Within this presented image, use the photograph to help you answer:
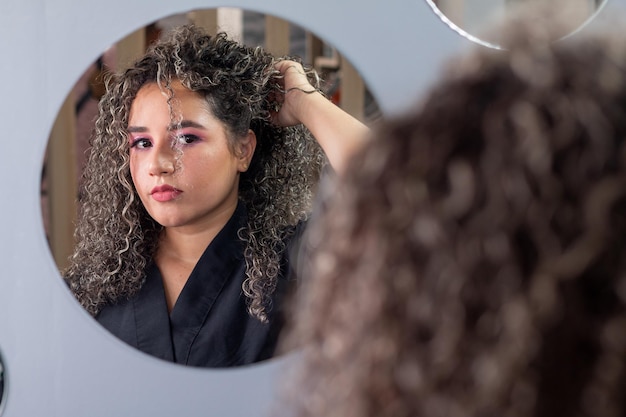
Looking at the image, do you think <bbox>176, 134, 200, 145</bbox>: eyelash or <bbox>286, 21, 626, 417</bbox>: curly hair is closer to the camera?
<bbox>286, 21, 626, 417</bbox>: curly hair

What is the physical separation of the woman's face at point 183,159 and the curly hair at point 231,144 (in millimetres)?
12

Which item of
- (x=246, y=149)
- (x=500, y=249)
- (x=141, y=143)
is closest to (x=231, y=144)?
(x=246, y=149)

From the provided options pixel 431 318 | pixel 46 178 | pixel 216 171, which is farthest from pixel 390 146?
pixel 46 178

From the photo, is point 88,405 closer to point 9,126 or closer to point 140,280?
point 140,280

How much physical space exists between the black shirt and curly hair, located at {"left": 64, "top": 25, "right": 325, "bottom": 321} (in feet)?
0.05

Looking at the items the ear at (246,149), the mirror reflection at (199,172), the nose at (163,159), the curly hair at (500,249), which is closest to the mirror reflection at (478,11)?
the mirror reflection at (199,172)

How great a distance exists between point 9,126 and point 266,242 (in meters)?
0.41

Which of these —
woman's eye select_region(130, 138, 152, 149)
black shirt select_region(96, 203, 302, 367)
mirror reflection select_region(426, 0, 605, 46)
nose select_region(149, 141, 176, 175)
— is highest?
mirror reflection select_region(426, 0, 605, 46)

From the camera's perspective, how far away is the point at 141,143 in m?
1.09

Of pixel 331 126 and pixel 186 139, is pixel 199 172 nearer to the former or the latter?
pixel 186 139

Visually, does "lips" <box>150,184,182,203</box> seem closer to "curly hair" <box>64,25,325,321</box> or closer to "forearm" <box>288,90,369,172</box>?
"curly hair" <box>64,25,325,321</box>

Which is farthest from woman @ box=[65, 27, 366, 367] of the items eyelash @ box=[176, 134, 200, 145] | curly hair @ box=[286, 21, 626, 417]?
curly hair @ box=[286, 21, 626, 417]

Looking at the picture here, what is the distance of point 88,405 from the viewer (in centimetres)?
114

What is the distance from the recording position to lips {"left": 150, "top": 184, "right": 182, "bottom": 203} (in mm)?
1097
